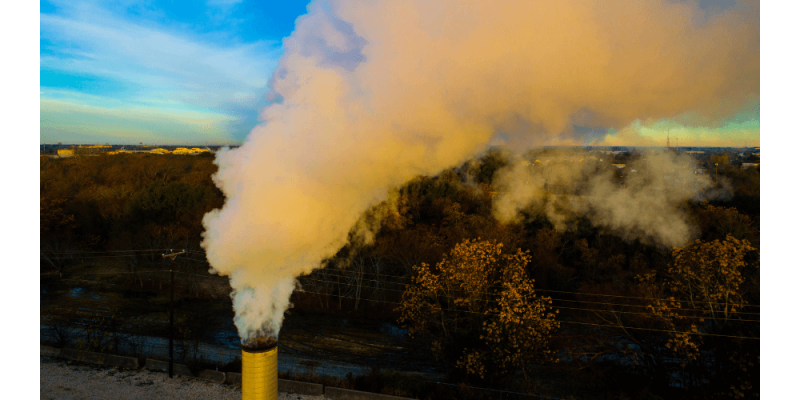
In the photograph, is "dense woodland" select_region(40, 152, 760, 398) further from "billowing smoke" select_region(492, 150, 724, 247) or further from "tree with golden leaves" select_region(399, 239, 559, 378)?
"billowing smoke" select_region(492, 150, 724, 247)

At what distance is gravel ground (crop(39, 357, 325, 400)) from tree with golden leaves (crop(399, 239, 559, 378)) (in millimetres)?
5501

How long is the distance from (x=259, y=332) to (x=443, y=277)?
9.72 metres

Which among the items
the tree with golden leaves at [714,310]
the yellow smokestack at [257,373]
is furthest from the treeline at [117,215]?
the tree with golden leaves at [714,310]

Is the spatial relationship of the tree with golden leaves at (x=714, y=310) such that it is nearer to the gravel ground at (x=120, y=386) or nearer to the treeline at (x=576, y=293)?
the treeline at (x=576, y=293)

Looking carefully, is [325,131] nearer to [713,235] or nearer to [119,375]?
[119,375]

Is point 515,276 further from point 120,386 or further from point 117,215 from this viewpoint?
point 117,215

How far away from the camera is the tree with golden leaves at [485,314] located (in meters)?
14.0

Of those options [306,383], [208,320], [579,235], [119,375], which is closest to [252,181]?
[306,383]

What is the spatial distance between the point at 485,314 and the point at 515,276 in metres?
2.14

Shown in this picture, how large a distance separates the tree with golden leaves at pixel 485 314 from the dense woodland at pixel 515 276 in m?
0.07

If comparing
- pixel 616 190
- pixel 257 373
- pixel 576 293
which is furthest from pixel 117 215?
pixel 616 190

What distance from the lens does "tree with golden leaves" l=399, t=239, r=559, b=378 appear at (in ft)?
45.8

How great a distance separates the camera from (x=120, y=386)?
14.3 m

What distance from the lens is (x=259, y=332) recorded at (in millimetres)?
8398
